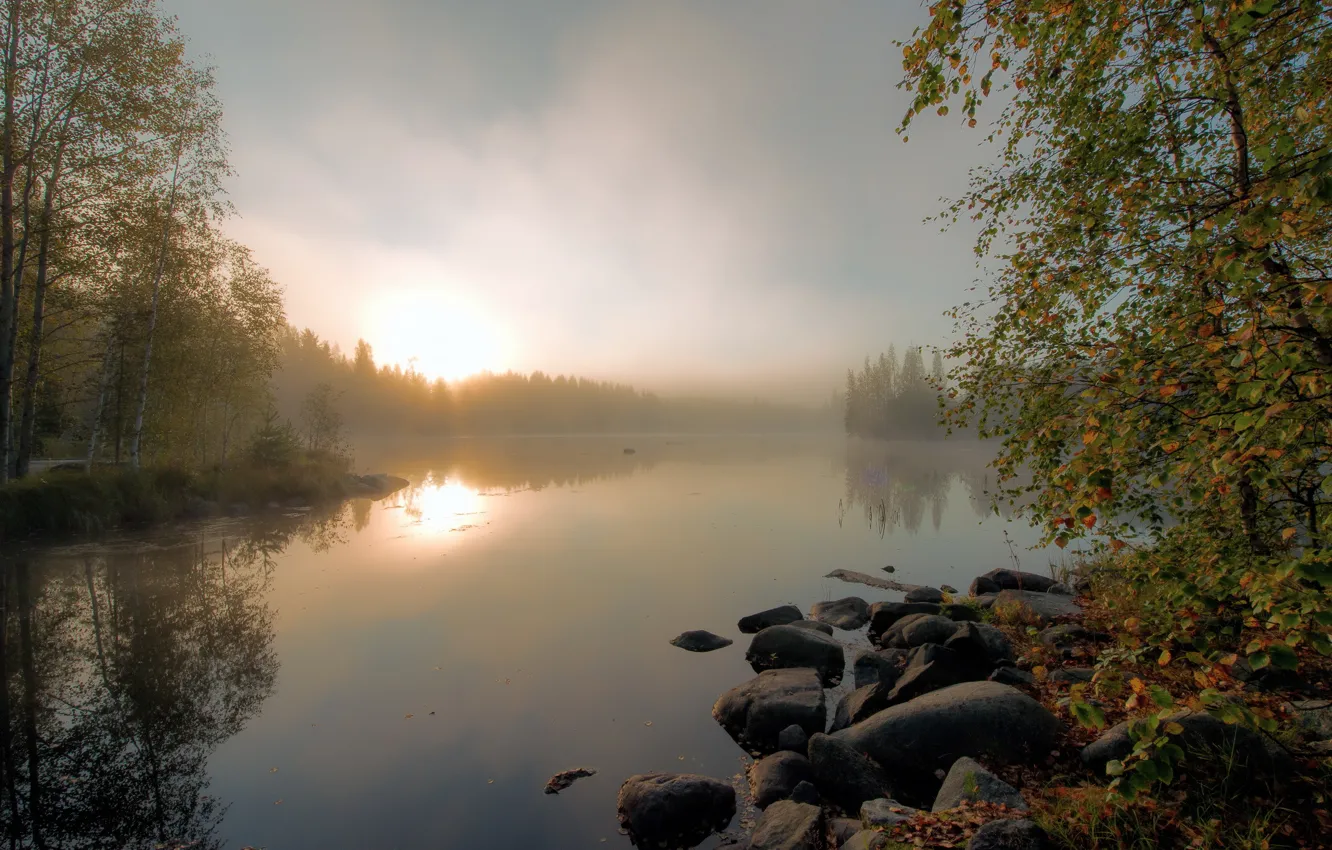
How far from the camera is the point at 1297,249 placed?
7082 millimetres

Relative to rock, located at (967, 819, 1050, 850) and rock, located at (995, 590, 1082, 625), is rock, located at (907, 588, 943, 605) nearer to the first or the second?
rock, located at (995, 590, 1082, 625)

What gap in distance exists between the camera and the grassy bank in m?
19.0

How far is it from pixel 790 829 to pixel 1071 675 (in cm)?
554

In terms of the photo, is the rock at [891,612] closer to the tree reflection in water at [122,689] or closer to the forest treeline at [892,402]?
the tree reflection in water at [122,689]

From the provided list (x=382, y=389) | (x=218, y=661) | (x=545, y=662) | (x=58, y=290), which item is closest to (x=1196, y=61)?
(x=545, y=662)

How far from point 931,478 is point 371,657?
4314 centimetres

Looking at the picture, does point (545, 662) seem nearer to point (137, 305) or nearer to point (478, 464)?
point (137, 305)

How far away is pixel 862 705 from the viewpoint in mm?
8633

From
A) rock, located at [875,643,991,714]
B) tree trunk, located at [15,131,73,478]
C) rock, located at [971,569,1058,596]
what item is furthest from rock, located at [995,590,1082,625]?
tree trunk, located at [15,131,73,478]

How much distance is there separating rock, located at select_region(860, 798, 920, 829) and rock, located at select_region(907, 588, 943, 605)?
31.5 feet

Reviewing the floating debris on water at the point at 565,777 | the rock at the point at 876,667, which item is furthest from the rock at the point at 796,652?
the floating debris on water at the point at 565,777

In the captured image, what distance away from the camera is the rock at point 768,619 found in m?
13.3

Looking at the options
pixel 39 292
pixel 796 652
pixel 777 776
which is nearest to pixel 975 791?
pixel 777 776

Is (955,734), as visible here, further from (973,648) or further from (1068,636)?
(1068,636)
